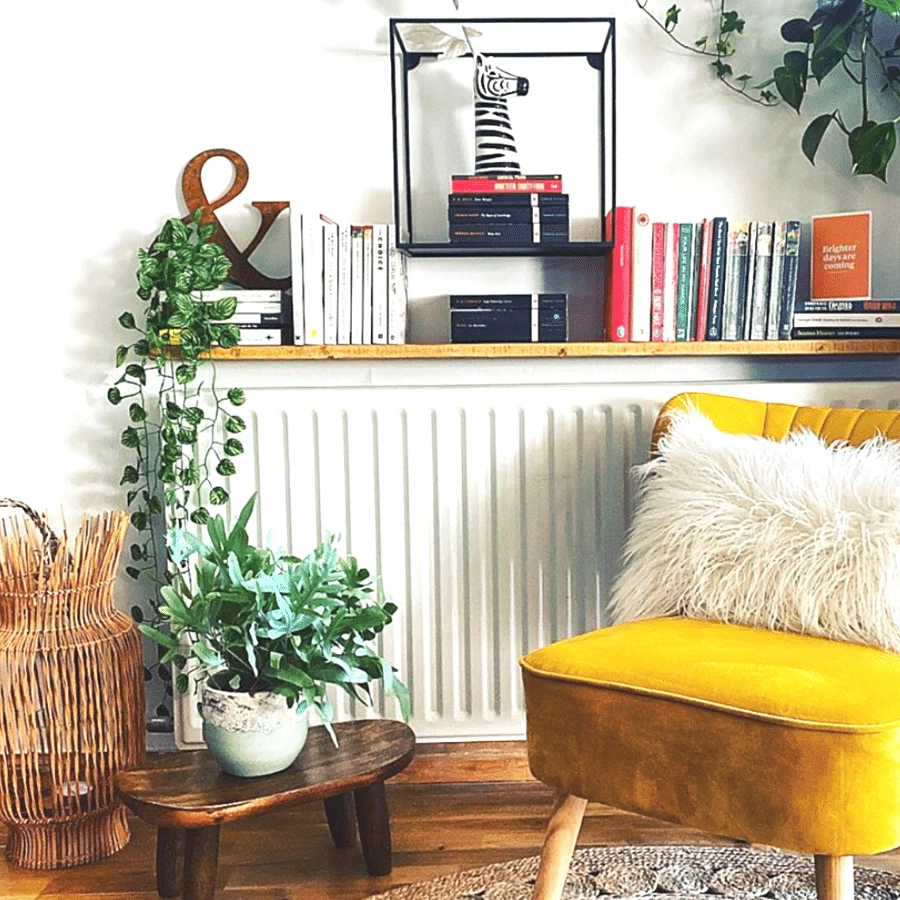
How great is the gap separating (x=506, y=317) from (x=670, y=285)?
32cm

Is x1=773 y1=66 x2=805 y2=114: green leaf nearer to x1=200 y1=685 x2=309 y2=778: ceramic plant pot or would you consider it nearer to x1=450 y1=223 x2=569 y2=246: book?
x1=450 y1=223 x2=569 y2=246: book

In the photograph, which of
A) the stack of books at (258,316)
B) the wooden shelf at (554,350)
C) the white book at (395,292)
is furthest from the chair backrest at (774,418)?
the stack of books at (258,316)

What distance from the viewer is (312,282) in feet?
6.45

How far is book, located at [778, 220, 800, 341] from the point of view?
198 cm

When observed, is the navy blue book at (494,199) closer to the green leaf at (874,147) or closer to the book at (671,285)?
the book at (671,285)

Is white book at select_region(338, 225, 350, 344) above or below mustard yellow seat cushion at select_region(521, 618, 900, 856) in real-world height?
above

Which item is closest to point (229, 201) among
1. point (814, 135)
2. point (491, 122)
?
point (491, 122)

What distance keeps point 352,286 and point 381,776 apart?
2.91ft

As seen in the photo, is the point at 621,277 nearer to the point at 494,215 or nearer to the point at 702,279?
the point at 702,279

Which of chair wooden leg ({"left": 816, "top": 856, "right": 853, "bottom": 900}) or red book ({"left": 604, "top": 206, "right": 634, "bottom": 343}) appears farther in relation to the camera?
red book ({"left": 604, "top": 206, "right": 634, "bottom": 343})

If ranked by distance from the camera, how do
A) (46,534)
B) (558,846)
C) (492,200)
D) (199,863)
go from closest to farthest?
(558,846) < (199,863) < (46,534) < (492,200)

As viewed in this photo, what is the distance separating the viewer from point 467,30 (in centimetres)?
204

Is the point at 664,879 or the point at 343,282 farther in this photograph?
the point at 343,282

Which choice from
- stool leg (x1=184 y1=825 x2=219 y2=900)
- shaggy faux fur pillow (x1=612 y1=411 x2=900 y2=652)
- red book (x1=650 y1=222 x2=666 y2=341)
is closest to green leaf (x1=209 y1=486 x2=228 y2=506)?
stool leg (x1=184 y1=825 x2=219 y2=900)
